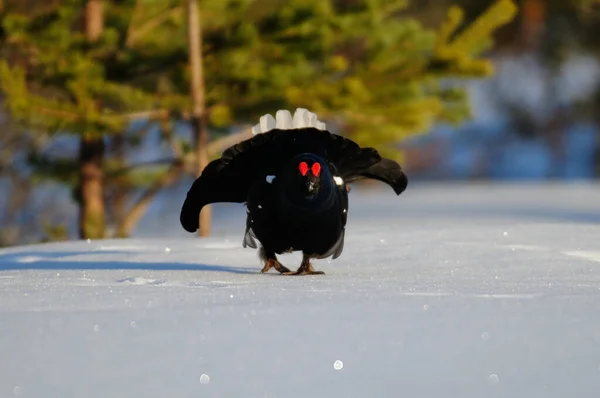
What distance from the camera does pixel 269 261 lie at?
5605 millimetres

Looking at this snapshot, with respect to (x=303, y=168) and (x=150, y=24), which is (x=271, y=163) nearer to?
(x=303, y=168)

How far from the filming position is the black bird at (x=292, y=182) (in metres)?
5.04

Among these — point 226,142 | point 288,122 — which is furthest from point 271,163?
point 226,142

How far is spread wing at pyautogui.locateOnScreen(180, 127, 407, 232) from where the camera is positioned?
534 cm

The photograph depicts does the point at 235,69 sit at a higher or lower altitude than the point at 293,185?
higher

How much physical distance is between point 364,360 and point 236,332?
0.48 m

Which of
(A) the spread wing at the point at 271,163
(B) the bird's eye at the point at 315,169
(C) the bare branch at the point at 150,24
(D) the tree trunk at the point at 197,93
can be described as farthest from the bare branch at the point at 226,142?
(B) the bird's eye at the point at 315,169

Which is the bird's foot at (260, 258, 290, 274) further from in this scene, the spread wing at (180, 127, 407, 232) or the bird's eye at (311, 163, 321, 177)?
the bird's eye at (311, 163, 321, 177)

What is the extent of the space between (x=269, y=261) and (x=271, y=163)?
57 cm

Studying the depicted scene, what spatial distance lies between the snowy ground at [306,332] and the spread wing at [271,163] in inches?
16.6

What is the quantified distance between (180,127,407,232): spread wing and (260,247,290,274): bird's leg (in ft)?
1.19

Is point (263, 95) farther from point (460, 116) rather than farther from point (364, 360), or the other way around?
point (364, 360)

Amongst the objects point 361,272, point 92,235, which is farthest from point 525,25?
point 361,272

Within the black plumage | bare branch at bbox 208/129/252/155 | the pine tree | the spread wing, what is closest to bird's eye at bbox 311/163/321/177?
the black plumage
